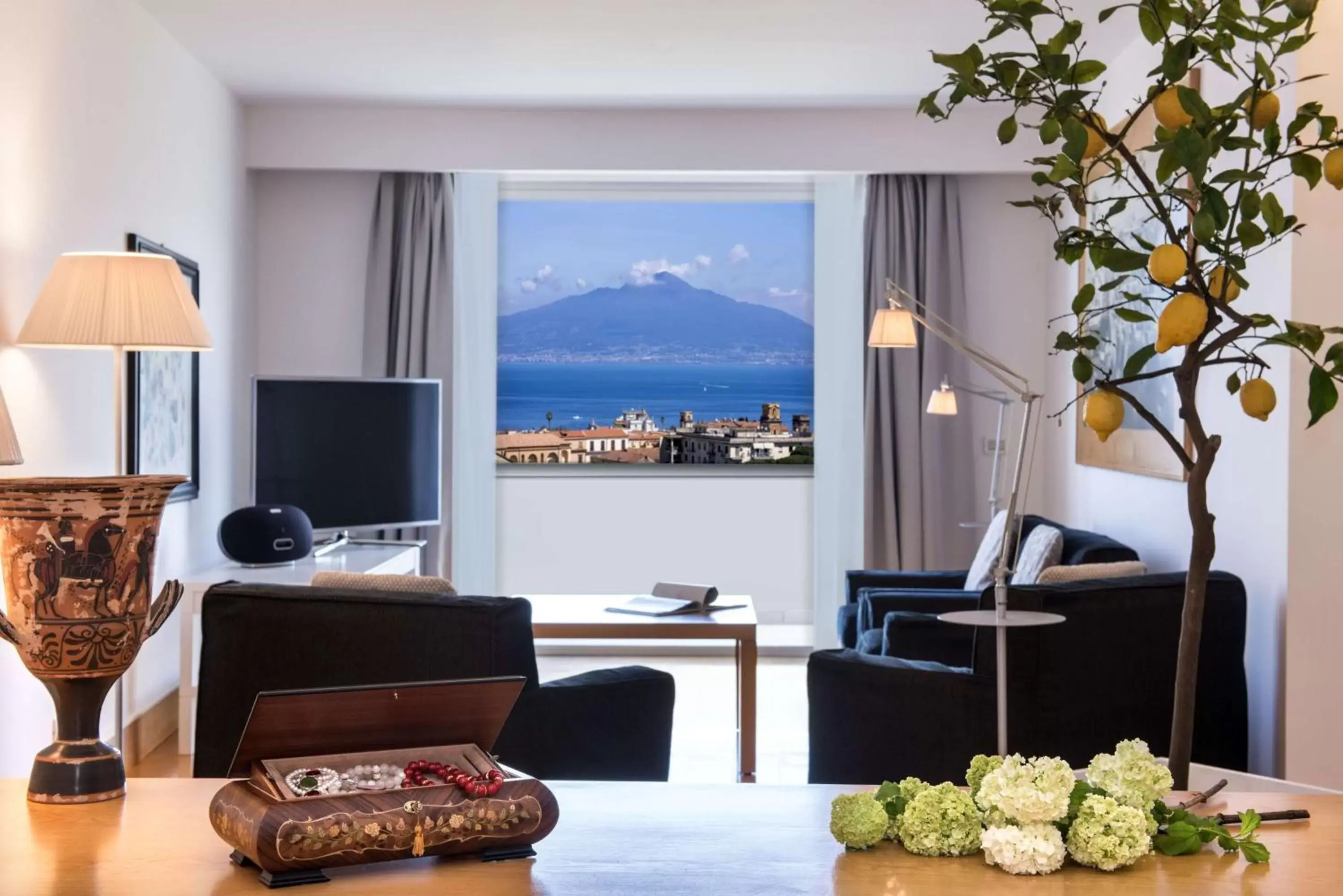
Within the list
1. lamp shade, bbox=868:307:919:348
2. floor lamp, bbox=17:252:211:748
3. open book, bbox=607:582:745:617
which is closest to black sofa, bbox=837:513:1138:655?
open book, bbox=607:582:745:617

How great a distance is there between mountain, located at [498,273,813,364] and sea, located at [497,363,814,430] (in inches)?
2.3

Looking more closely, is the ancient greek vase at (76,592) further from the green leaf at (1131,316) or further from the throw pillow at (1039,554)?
the throw pillow at (1039,554)

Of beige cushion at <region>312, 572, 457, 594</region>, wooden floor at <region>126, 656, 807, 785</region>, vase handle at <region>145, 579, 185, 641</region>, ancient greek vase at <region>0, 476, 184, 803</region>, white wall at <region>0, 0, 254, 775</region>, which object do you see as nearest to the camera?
ancient greek vase at <region>0, 476, 184, 803</region>

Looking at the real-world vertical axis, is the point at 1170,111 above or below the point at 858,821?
above

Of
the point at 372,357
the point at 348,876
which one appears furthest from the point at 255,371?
the point at 348,876

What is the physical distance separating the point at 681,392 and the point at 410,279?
1706 mm

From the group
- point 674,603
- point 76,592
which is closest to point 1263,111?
point 76,592

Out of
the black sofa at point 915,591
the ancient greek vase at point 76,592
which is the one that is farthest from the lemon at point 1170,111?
the black sofa at point 915,591

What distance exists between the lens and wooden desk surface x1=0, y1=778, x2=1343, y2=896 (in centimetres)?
143

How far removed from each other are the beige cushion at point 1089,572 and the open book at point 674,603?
5.06 feet

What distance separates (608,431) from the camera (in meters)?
7.88

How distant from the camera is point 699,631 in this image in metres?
4.93

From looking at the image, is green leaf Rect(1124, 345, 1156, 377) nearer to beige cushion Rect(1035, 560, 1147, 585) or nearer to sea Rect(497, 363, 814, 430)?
beige cushion Rect(1035, 560, 1147, 585)

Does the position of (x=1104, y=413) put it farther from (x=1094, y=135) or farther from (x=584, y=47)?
(x=584, y=47)
